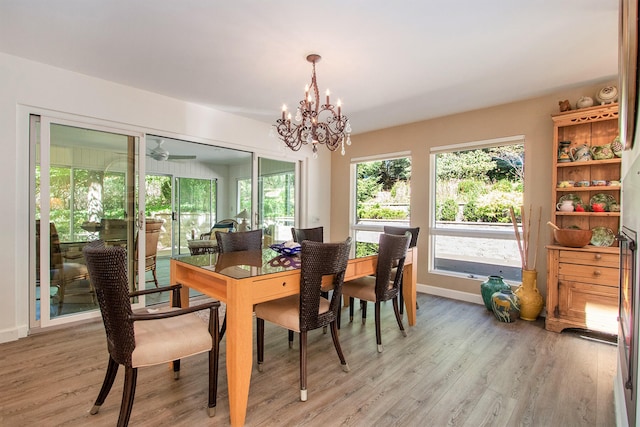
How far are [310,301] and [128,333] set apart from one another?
0.99 m

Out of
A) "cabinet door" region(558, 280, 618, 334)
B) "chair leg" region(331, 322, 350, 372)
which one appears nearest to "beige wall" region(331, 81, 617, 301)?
"cabinet door" region(558, 280, 618, 334)

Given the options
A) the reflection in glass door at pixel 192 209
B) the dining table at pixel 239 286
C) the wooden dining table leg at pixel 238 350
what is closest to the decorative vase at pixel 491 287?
the dining table at pixel 239 286

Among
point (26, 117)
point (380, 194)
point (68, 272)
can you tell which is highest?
point (26, 117)

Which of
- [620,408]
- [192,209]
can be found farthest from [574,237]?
[192,209]

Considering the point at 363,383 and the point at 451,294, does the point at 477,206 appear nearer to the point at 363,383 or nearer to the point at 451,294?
the point at 451,294

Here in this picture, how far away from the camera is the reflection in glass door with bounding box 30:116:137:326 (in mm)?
2844

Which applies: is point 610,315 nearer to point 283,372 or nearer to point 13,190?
point 283,372

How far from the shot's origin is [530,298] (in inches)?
128

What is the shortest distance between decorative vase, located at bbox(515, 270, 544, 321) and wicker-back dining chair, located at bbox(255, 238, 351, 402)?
2.25 m

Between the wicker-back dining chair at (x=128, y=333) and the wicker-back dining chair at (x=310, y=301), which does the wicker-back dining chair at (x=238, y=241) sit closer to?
the wicker-back dining chair at (x=310, y=301)

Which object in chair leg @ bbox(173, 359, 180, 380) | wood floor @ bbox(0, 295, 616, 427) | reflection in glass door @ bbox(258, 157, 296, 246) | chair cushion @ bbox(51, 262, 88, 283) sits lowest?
wood floor @ bbox(0, 295, 616, 427)

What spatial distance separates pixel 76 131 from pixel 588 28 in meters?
4.41

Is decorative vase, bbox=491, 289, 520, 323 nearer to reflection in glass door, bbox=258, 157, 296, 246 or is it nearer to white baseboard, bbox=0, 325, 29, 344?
reflection in glass door, bbox=258, 157, 296, 246

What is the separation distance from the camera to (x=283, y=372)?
87.4 inches
